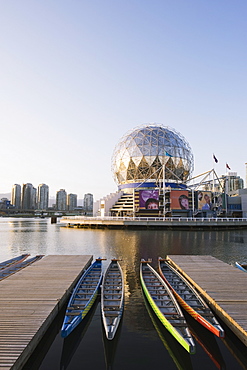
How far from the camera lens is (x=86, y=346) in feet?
31.5

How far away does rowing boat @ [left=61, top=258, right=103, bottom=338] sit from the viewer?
9734 mm

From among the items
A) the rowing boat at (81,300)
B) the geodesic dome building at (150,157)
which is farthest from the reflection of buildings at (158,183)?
the rowing boat at (81,300)

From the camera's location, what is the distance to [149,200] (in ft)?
225

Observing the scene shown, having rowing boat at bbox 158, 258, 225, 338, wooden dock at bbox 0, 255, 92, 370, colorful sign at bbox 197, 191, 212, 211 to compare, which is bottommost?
rowing boat at bbox 158, 258, 225, 338

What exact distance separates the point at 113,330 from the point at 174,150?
7894 cm

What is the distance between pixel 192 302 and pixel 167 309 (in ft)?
5.87

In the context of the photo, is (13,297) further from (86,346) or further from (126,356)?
(126,356)

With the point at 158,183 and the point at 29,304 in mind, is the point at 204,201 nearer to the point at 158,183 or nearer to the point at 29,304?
the point at 158,183

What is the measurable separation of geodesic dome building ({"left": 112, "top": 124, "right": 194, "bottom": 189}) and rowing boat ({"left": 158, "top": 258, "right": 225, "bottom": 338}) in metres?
60.5

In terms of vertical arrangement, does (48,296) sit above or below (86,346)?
above

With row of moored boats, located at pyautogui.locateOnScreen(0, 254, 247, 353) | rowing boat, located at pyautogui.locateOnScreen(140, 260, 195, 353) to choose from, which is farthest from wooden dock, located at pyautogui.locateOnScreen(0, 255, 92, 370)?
rowing boat, located at pyautogui.locateOnScreen(140, 260, 195, 353)

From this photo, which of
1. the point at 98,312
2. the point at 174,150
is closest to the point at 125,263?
the point at 98,312

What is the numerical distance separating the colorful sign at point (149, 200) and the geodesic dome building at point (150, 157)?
29.7 feet

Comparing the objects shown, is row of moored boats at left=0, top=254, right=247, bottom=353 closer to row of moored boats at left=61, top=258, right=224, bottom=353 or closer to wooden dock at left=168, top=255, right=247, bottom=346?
row of moored boats at left=61, top=258, right=224, bottom=353
